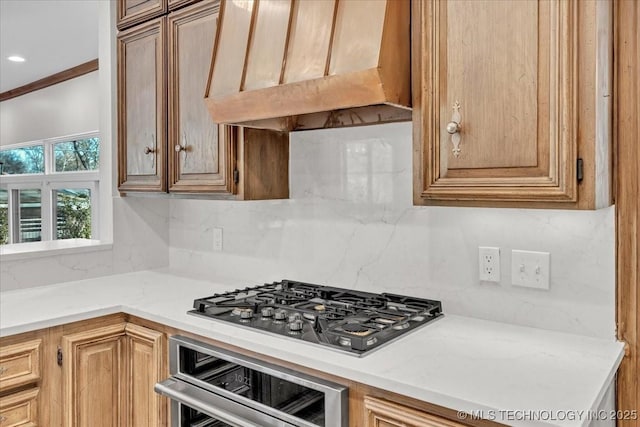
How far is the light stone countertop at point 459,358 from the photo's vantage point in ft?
3.47

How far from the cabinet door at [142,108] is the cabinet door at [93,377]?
28.2 inches

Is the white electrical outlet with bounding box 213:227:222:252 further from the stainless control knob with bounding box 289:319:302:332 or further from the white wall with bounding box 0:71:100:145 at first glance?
the white wall with bounding box 0:71:100:145

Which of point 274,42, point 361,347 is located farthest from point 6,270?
point 361,347

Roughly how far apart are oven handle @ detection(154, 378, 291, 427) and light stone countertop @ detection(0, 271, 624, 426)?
19 centimetres

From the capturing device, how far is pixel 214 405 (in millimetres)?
1529

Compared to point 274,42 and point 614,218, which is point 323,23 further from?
point 614,218

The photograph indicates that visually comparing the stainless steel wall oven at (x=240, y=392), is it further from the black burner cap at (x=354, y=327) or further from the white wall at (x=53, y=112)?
the white wall at (x=53, y=112)

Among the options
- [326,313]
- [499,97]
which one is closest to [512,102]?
[499,97]

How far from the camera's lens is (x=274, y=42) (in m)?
1.62

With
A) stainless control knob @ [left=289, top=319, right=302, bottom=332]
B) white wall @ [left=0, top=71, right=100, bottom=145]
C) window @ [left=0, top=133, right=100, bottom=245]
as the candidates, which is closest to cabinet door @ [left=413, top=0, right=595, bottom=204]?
stainless control knob @ [left=289, top=319, right=302, bottom=332]

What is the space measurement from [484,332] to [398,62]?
87 centimetres

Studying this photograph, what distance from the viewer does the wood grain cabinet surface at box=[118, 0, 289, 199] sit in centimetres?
200

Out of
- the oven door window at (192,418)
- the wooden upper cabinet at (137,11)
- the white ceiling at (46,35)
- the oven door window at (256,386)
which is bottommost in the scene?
the oven door window at (192,418)

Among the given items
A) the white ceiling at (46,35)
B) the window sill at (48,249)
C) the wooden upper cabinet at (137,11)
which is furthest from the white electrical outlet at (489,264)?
the white ceiling at (46,35)
